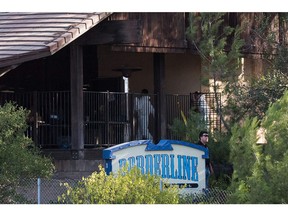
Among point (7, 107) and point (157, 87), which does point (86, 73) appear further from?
point (7, 107)

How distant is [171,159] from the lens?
18.9 metres

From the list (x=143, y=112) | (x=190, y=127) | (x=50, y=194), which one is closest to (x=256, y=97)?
(x=190, y=127)

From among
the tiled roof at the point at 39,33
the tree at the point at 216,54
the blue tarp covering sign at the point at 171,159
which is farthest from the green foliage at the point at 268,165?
the tree at the point at 216,54

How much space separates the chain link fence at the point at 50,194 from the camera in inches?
669

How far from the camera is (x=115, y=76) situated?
86.9 ft

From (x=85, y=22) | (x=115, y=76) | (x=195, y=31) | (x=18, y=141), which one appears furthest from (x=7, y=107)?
(x=115, y=76)

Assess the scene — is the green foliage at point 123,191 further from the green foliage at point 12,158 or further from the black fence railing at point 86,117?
the black fence railing at point 86,117

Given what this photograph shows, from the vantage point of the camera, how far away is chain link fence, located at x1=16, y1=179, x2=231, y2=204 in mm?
17000

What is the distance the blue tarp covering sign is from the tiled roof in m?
2.93

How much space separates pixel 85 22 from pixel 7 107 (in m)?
3.42

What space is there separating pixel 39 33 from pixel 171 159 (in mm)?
4290

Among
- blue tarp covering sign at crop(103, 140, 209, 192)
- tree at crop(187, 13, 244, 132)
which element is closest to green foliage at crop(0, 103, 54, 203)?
blue tarp covering sign at crop(103, 140, 209, 192)

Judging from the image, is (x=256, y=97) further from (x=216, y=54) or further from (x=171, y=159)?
(x=171, y=159)
